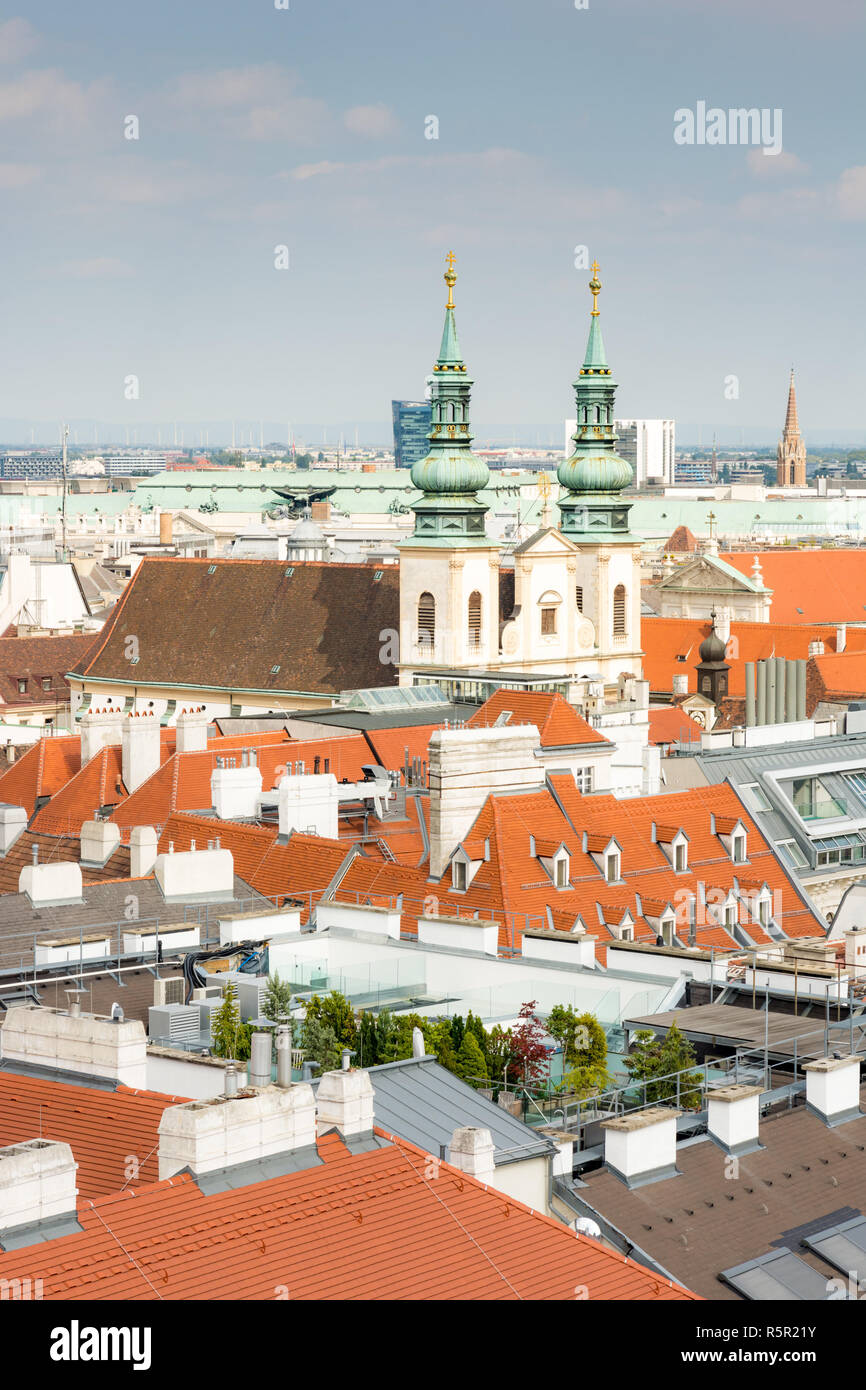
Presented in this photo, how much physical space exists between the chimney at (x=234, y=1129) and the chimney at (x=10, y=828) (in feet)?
120

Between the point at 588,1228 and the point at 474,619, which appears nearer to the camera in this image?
the point at 588,1228

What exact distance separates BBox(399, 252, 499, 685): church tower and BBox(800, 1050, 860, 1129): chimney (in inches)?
2544

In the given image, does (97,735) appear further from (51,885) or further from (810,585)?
(810,585)

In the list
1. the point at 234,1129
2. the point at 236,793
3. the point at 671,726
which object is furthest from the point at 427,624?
the point at 234,1129

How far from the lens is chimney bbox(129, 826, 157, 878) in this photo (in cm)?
4591

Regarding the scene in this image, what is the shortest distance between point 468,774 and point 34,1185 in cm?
2953

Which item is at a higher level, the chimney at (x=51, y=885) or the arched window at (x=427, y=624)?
the arched window at (x=427, y=624)

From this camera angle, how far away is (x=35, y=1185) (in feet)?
55.6

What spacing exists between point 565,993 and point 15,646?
8986 centimetres

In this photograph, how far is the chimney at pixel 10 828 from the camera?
179 feet

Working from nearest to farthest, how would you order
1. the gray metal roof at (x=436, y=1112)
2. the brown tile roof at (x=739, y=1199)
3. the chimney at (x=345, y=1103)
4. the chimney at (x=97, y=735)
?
the chimney at (x=345, y=1103) < the brown tile roof at (x=739, y=1199) < the gray metal roof at (x=436, y=1112) < the chimney at (x=97, y=735)

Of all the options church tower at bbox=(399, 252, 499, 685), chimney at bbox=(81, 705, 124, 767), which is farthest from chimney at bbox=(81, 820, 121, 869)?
church tower at bbox=(399, 252, 499, 685)

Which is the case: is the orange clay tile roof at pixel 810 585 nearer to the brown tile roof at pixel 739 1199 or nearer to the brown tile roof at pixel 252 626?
the brown tile roof at pixel 252 626

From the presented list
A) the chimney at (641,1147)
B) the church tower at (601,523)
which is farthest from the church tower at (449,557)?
the chimney at (641,1147)
